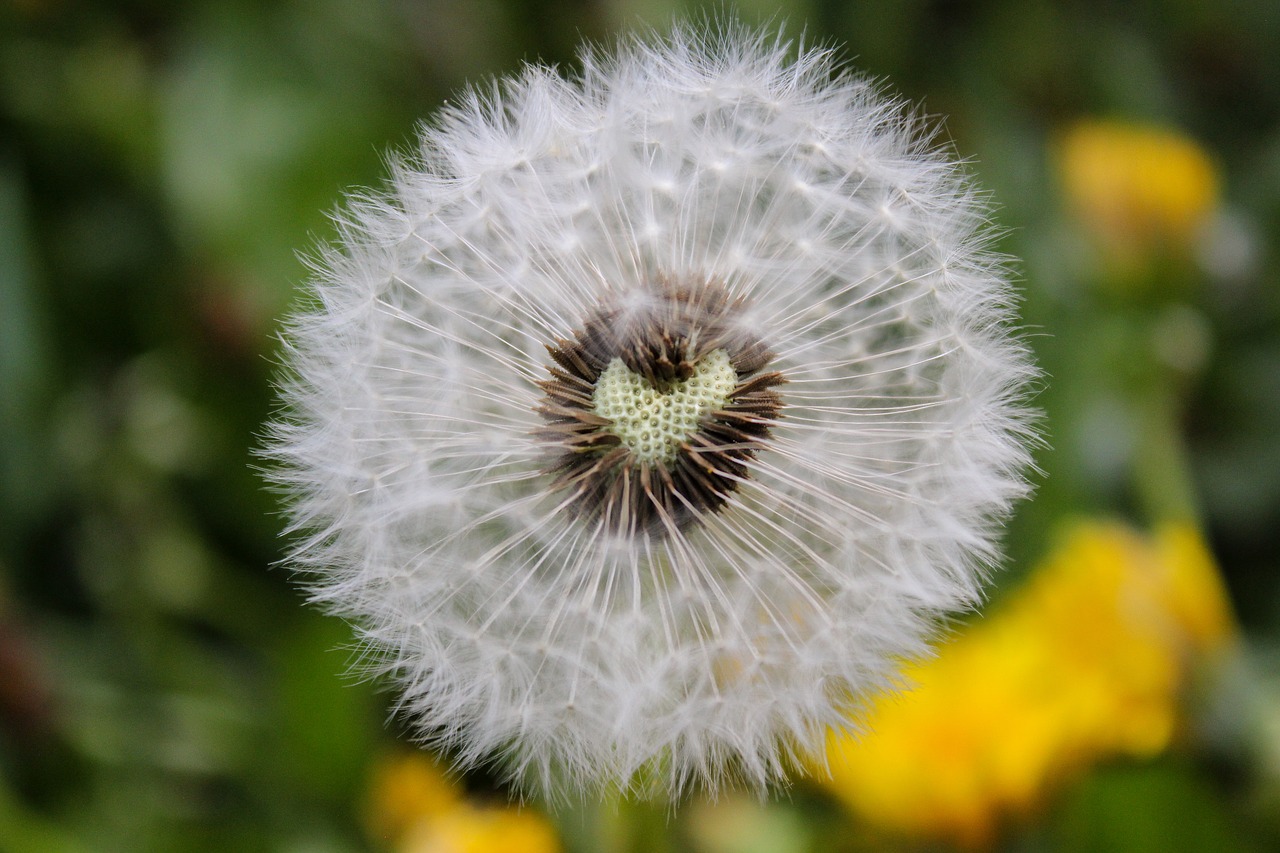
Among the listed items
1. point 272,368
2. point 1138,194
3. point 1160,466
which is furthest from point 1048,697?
point 272,368

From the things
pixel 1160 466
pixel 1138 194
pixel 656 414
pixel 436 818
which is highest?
pixel 1138 194

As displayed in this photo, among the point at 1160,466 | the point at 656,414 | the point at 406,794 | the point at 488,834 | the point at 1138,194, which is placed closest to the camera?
the point at 656,414

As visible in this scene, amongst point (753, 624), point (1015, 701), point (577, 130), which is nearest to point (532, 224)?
point (577, 130)

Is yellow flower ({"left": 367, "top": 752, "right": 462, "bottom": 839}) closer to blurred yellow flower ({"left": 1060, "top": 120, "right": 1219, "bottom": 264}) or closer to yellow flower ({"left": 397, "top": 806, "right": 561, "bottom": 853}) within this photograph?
yellow flower ({"left": 397, "top": 806, "right": 561, "bottom": 853})

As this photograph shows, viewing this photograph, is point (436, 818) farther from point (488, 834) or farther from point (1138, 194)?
point (1138, 194)

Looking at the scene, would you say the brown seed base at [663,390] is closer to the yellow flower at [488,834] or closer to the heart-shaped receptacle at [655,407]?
the heart-shaped receptacle at [655,407]

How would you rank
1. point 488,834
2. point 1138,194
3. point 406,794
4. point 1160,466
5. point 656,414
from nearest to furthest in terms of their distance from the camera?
Result: point 656,414 → point 488,834 → point 406,794 → point 1160,466 → point 1138,194

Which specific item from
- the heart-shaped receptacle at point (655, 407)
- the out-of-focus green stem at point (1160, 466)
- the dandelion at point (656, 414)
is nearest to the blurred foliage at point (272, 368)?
the out-of-focus green stem at point (1160, 466)
